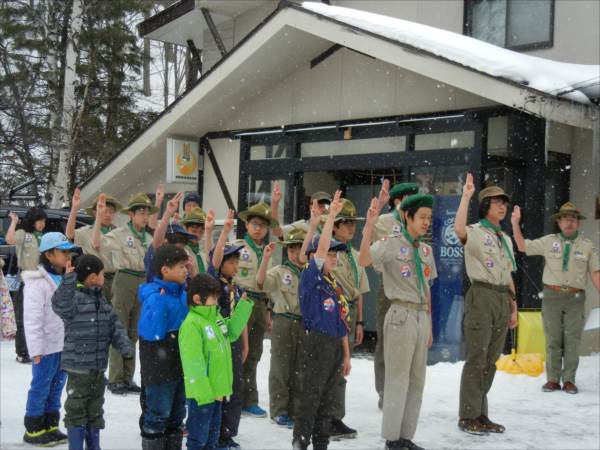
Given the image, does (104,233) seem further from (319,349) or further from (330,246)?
(319,349)

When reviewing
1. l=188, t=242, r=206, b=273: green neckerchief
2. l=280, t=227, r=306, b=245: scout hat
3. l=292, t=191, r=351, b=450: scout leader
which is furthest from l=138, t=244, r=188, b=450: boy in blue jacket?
l=188, t=242, r=206, b=273: green neckerchief

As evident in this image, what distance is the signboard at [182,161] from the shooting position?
1238cm

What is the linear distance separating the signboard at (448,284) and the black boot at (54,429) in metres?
5.14

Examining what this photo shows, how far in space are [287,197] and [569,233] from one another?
179 inches

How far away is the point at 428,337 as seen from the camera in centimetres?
556

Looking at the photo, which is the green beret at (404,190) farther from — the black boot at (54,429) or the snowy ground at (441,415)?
the black boot at (54,429)

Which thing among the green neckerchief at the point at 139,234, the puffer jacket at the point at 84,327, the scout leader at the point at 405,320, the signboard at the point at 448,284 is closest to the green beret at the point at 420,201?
the scout leader at the point at 405,320

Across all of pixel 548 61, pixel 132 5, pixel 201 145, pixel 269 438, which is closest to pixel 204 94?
pixel 201 145

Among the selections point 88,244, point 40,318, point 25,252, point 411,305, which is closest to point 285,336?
point 411,305

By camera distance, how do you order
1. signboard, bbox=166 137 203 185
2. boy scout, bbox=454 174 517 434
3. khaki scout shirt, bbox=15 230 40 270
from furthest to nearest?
signboard, bbox=166 137 203 185
khaki scout shirt, bbox=15 230 40 270
boy scout, bbox=454 174 517 434

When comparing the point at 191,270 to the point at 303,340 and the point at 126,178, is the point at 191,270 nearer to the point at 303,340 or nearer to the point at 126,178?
the point at 303,340

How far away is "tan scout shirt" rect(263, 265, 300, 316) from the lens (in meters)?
6.22

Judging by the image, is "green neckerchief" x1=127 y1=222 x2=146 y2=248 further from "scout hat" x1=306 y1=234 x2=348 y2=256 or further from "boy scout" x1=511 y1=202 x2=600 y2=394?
"boy scout" x1=511 y1=202 x2=600 y2=394

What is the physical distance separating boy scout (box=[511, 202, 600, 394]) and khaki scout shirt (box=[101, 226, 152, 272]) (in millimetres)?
4347
